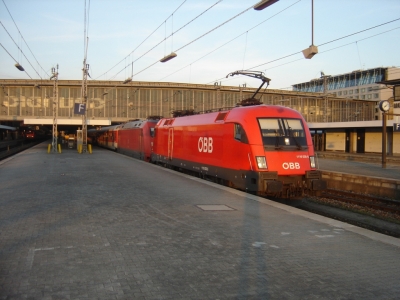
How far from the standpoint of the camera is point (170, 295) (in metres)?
4.59

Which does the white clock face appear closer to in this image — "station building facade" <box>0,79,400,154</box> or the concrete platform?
the concrete platform

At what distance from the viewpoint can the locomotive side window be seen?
12.7 m

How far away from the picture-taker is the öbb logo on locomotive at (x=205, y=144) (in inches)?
612

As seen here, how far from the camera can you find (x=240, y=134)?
1298 cm

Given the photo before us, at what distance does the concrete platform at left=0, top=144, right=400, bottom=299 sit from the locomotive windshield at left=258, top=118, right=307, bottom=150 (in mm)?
2557

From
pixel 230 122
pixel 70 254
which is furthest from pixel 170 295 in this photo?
pixel 230 122

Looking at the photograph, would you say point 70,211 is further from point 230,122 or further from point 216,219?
point 230,122

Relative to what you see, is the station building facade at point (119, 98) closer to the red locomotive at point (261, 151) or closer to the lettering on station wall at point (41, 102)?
the lettering on station wall at point (41, 102)

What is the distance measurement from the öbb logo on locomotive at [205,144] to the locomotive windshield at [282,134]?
321cm

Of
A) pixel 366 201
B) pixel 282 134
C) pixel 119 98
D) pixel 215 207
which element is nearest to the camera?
pixel 215 207

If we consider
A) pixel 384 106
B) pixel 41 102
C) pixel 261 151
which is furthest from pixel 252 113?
pixel 41 102

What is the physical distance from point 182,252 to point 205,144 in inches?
398

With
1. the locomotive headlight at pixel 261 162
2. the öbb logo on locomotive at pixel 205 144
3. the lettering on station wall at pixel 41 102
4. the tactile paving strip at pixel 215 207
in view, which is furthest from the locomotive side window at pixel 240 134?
the lettering on station wall at pixel 41 102

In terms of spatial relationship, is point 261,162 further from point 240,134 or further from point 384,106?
point 384,106
